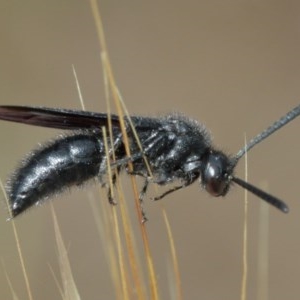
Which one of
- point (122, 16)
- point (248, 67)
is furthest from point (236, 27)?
point (122, 16)

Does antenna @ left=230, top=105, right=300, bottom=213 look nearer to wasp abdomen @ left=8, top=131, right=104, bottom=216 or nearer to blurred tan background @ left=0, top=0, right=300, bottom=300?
wasp abdomen @ left=8, top=131, right=104, bottom=216

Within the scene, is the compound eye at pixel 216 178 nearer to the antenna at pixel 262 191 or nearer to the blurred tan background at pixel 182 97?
the antenna at pixel 262 191

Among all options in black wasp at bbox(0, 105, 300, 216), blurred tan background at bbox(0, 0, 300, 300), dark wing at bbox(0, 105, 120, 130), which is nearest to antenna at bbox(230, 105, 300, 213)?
black wasp at bbox(0, 105, 300, 216)

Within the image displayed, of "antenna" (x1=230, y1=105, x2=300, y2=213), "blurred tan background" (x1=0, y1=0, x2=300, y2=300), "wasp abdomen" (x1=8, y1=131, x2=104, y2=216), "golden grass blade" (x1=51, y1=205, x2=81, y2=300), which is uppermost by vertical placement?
"blurred tan background" (x1=0, y1=0, x2=300, y2=300)

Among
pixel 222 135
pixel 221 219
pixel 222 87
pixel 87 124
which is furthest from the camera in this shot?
pixel 222 87

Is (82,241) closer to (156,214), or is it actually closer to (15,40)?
(156,214)

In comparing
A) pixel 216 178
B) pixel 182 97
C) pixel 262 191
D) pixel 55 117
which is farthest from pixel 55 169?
pixel 182 97

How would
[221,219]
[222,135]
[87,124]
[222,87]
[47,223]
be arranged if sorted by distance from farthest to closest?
[222,87] → [222,135] → [221,219] → [47,223] → [87,124]
